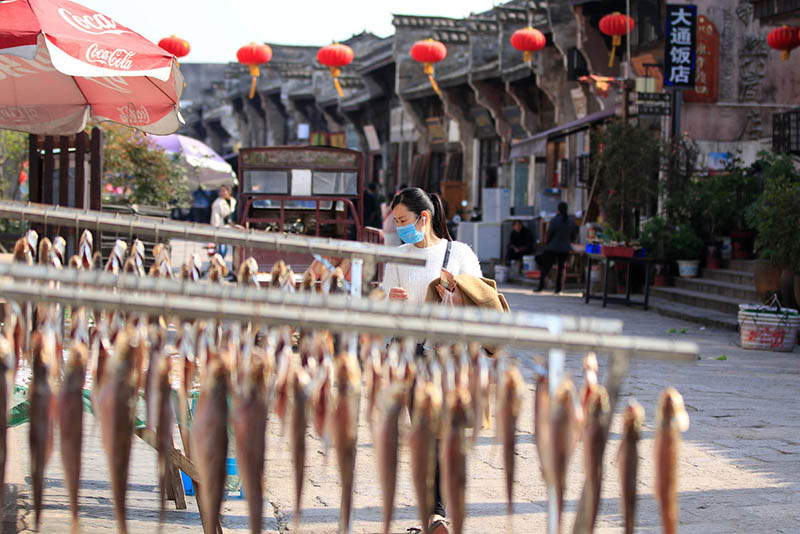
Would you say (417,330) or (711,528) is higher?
(417,330)

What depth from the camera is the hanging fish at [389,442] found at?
93.1 inches

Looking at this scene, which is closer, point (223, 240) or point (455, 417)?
point (455, 417)

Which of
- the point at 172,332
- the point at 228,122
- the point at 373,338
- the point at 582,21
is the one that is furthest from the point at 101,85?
the point at 228,122

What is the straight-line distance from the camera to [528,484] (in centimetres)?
585

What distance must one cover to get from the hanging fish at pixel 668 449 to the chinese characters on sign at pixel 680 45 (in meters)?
17.1

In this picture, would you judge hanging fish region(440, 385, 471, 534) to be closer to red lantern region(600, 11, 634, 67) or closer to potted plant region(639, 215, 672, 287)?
potted plant region(639, 215, 672, 287)

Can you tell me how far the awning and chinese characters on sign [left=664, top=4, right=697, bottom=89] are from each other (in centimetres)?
220

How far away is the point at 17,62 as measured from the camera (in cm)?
770

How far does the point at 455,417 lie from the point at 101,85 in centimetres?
657

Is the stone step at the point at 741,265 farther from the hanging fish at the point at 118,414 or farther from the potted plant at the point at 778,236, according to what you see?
the hanging fish at the point at 118,414

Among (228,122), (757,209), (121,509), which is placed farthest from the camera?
(228,122)

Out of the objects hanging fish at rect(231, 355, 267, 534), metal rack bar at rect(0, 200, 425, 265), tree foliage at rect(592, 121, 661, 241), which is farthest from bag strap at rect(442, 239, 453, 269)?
tree foliage at rect(592, 121, 661, 241)

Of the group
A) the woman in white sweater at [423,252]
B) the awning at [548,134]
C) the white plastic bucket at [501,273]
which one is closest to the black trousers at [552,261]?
the white plastic bucket at [501,273]

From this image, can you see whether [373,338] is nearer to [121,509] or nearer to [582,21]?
[121,509]
